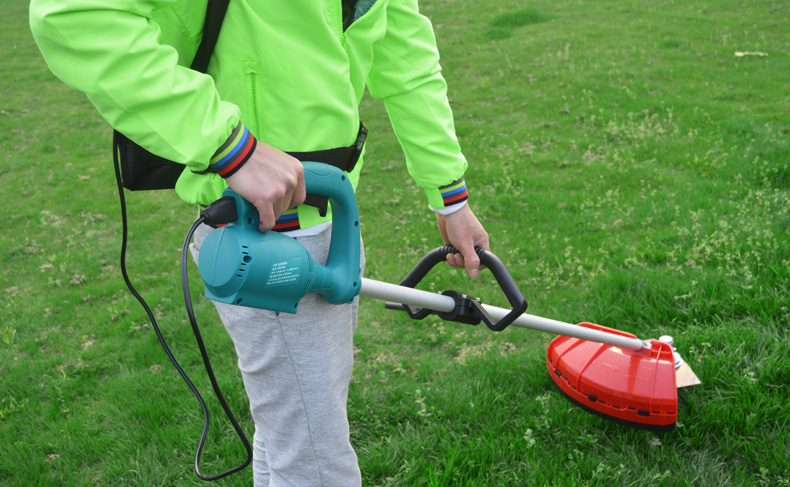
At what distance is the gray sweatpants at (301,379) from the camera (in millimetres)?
1693

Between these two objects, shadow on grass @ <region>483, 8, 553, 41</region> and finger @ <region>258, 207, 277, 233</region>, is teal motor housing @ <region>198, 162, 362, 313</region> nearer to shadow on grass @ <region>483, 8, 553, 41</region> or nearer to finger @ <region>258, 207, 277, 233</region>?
finger @ <region>258, 207, 277, 233</region>

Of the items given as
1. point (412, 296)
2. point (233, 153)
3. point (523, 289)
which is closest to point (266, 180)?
point (233, 153)

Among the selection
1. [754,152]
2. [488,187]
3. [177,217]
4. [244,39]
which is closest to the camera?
[244,39]

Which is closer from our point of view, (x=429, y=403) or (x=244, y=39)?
(x=244, y=39)

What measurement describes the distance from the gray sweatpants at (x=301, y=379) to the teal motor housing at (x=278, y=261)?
0.31ft

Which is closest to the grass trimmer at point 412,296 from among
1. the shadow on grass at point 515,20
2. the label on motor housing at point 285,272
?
the label on motor housing at point 285,272

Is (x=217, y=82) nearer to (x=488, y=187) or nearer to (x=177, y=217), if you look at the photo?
(x=488, y=187)

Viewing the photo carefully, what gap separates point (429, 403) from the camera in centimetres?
314

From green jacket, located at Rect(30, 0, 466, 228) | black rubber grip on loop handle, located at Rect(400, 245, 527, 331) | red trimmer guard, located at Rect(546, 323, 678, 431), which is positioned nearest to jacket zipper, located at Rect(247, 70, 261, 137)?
green jacket, located at Rect(30, 0, 466, 228)

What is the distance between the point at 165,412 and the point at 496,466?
1728 mm

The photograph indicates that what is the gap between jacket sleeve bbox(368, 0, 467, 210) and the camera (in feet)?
6.48

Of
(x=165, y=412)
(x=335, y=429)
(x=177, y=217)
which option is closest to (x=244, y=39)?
(x=335, y=429)

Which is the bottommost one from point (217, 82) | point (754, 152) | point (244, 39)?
point (754, 152)

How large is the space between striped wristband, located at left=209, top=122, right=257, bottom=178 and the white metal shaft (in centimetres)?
60
